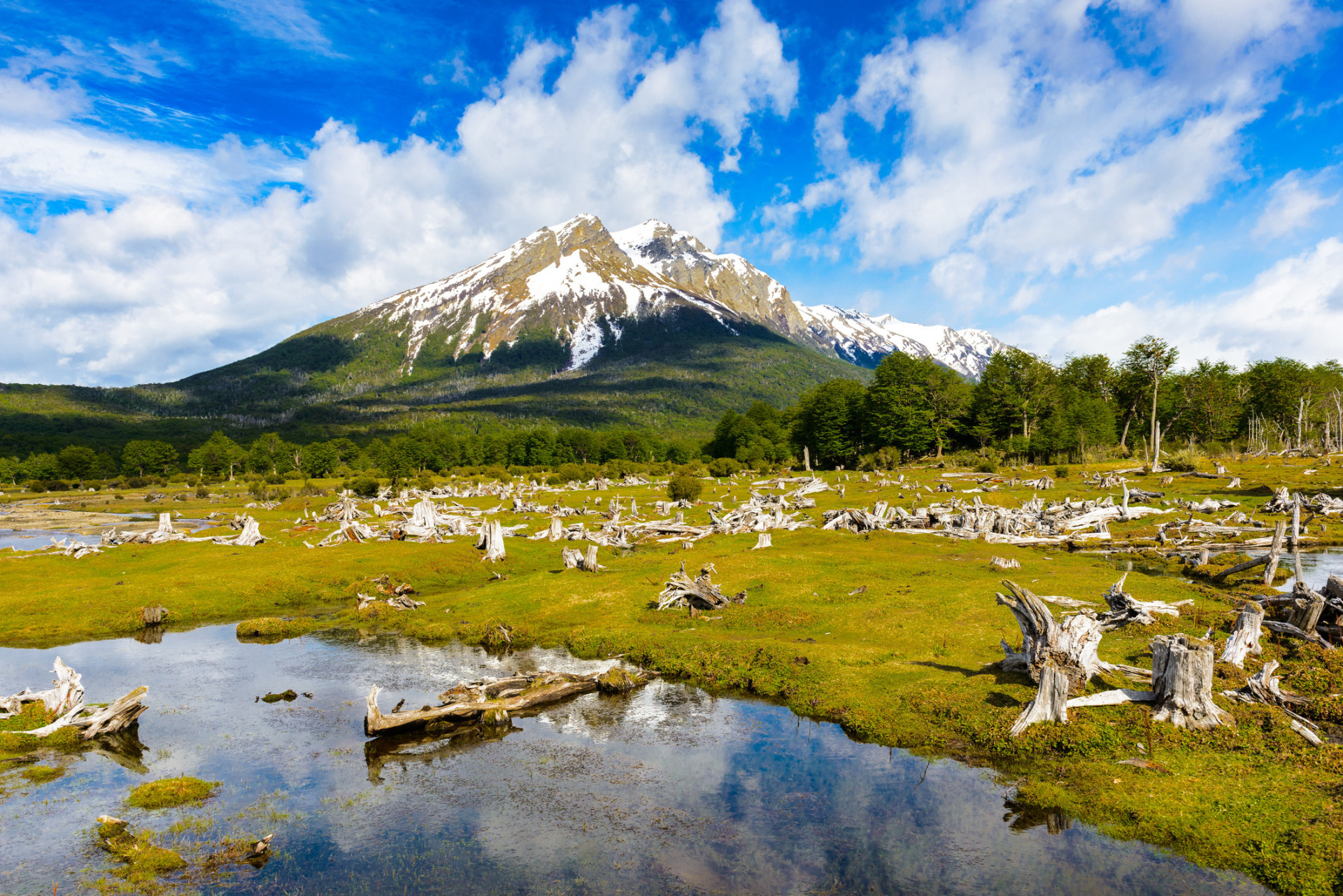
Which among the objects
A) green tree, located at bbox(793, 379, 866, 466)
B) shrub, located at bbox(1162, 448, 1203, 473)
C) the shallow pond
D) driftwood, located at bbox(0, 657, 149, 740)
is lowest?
the shallow pond

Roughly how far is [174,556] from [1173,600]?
68.5 metres

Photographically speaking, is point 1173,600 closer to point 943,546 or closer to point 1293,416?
point 943,546

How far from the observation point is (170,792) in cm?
1714

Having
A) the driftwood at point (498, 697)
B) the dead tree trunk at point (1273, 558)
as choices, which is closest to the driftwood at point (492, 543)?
the driftwood at point (498, 697)

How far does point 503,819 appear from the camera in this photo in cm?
1608

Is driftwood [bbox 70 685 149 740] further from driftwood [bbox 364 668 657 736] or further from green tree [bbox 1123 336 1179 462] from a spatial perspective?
green tree [bbox 1123 336 1179 462]

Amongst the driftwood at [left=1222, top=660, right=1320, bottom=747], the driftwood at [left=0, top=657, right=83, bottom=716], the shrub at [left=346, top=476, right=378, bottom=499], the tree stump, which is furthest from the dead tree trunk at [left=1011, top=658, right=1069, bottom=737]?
the shrub at [left=346, top=476, right=378, bottom=499]

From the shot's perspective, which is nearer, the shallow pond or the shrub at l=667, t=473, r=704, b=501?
the shallow pond

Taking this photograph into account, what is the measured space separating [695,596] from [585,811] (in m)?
18.3

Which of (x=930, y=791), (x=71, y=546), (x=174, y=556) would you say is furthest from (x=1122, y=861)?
(x=71, y=546)

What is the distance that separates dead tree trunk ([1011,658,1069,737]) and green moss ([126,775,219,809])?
22380 mm

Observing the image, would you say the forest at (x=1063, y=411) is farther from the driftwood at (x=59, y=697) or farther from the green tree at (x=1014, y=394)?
the driftwood at (x=59, y=697)

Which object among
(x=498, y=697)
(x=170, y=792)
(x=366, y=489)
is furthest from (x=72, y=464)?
(x=498, y=697)

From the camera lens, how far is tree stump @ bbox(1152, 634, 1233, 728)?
16828 mm
